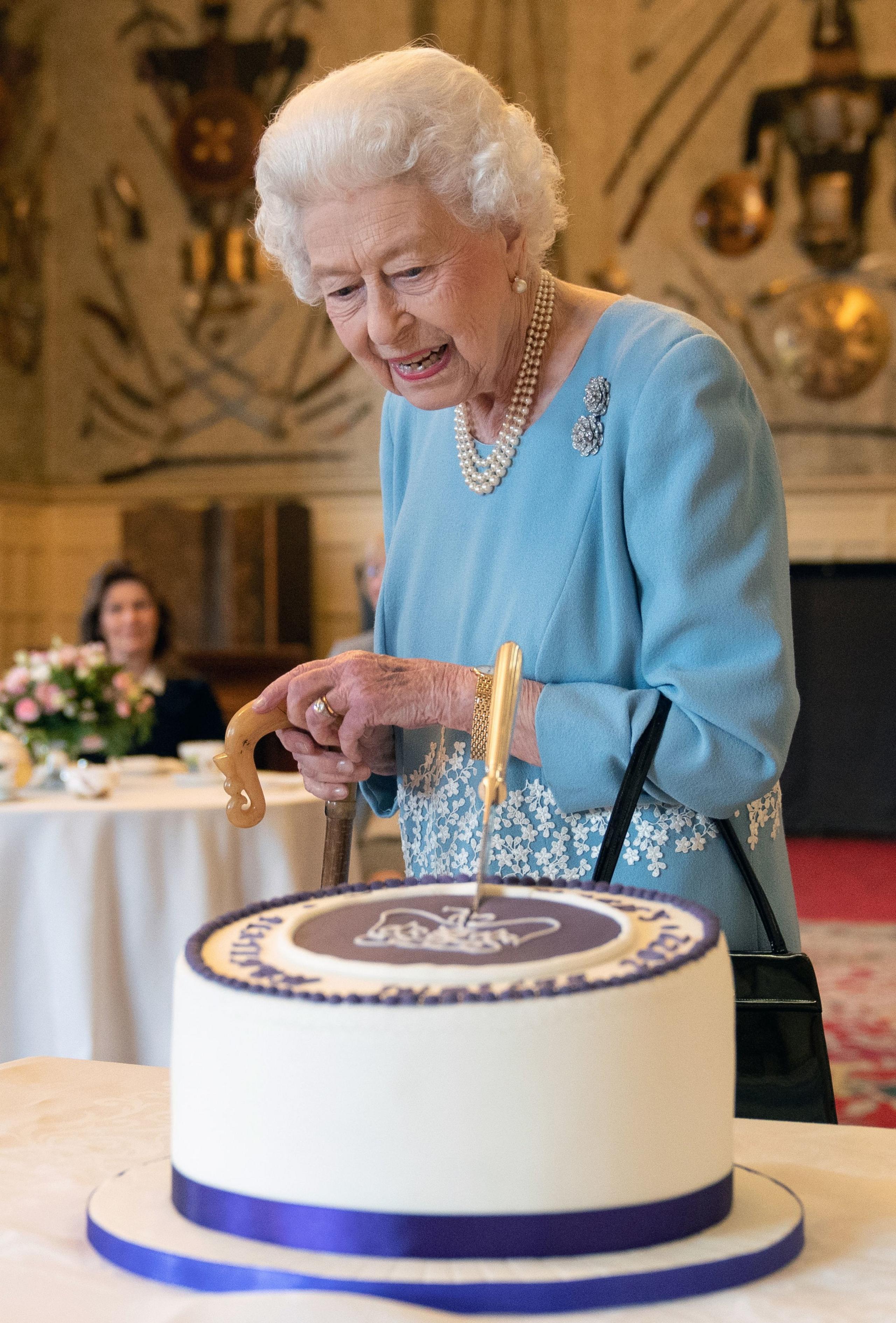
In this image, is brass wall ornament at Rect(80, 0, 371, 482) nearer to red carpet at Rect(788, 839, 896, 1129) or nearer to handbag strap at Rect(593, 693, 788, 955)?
red carpet at Rect(788, 839, 896, 1129)

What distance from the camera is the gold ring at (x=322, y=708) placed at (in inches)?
52.8

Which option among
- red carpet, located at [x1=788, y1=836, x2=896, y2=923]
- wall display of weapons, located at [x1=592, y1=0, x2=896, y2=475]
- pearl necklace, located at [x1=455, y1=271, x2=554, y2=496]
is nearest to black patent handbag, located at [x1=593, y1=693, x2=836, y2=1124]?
pearl necklace, located at [x1=455, y1=271, x2=554, y2=496]

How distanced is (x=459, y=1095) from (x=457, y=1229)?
7 cm

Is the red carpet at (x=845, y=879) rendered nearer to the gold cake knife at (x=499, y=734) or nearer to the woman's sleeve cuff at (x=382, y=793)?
the woman's sleeve cuff at (x=382, y=793)

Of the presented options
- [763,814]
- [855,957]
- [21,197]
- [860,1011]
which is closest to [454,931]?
[763,814]

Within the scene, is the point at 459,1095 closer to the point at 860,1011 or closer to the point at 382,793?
the point at 382,793

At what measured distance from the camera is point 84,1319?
28.3 inches

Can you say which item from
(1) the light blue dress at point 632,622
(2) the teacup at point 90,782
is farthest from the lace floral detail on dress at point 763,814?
(2) the teacup at point 90,782

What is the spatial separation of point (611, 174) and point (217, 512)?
11.4ft

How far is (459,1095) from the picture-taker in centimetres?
71

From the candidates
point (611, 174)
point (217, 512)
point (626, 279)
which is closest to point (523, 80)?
point (611, 174)

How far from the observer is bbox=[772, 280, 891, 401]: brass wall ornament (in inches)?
357

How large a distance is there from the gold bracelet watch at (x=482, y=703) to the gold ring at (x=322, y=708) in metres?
0.13

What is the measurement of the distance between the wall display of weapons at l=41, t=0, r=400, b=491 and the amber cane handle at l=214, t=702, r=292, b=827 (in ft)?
28.4
